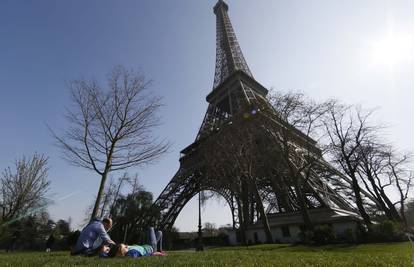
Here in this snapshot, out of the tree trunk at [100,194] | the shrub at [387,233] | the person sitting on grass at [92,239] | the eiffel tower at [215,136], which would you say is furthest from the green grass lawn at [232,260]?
the eiffel tower at [215,136]

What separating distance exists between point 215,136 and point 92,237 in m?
20.2

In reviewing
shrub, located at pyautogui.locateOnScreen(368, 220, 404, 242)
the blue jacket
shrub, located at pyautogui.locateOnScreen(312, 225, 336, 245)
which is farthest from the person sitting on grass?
shrub, located at pyautogui.locateOnScreen(368, 220, 404, 242)

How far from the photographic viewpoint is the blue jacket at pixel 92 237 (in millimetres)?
5859

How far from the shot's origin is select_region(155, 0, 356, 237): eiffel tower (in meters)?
23.4

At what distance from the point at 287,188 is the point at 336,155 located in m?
6.08

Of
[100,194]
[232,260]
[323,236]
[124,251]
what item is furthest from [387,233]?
[100,194]

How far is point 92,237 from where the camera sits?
5.96 m

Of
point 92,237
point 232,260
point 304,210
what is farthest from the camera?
point 304,210

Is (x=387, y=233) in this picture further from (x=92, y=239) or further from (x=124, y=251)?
(x=92, y=239)

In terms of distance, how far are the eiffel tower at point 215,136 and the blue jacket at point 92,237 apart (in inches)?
655

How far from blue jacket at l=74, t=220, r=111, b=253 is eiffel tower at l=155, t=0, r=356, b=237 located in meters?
16.6

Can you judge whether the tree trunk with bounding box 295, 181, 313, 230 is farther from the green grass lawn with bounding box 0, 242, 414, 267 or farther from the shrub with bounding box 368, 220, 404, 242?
the green grass lawn with bounding box 0, 242, 414, 267

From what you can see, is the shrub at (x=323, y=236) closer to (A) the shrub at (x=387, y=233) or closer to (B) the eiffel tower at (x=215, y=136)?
(A) the shrub at (x=387, y=233)

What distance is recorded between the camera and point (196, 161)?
3209cm
